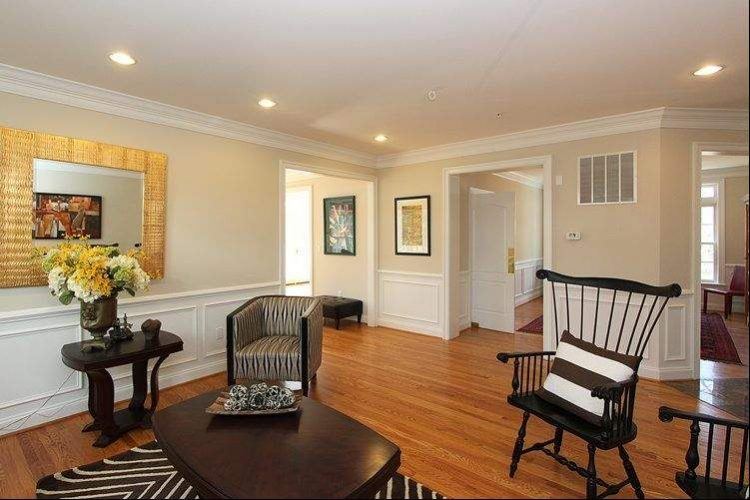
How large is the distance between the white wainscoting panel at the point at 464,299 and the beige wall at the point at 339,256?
55.8 inches

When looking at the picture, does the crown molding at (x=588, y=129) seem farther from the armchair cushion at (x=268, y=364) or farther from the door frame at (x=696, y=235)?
the armchair cushion at (x=268, y=364)

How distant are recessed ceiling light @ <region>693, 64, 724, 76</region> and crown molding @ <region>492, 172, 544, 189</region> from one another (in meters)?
3.89

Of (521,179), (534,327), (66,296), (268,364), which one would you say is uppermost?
(521,179)

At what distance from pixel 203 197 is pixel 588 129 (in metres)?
3.90

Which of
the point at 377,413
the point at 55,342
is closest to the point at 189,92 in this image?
the point at 55,342

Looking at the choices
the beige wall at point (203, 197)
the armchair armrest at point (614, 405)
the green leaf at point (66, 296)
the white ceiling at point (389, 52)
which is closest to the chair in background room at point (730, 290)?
the white ceiling at point (389, 52)

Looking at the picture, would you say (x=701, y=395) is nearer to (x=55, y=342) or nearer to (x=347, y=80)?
(x=347, y=80)

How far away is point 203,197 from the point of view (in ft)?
12.7

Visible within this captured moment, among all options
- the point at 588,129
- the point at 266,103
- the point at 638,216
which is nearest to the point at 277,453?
the point at 266,103

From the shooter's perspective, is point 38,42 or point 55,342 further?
point 55,342

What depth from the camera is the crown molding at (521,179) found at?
23.2ft

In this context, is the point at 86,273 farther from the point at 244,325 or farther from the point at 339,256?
the point at 339,256

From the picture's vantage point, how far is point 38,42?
2404mm

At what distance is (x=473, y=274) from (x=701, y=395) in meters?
2.97
